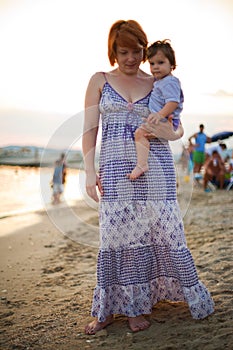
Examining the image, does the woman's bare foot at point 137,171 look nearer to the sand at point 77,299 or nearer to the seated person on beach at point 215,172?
the sand at point 77,299

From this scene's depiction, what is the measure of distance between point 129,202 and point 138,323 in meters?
0.74

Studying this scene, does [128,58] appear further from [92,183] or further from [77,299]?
[77,299]

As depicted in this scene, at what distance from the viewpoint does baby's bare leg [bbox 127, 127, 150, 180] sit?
2.72 m

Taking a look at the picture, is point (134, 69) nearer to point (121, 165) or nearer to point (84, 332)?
point (121, 165)

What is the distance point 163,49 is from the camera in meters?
2.69

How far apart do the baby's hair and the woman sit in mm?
61

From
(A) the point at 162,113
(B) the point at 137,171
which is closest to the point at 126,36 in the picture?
(A) the point at 162,113

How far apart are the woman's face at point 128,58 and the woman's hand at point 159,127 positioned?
339mm

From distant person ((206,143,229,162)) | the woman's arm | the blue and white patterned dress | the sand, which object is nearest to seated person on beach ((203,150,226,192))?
distant person ((206,143,229,162))

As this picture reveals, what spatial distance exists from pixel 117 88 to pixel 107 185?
0.58 m

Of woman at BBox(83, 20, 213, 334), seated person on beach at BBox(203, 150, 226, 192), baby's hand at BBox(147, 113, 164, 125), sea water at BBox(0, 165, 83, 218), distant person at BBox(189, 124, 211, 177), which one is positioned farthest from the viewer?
distant person at BBox(189, 124, 211, 177)

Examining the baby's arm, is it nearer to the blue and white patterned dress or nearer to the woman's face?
the blue and white patterned dress

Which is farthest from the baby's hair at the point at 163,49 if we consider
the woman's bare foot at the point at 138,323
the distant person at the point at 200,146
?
the distant person at the point at 200,146

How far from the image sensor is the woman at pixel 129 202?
277 centimetres
